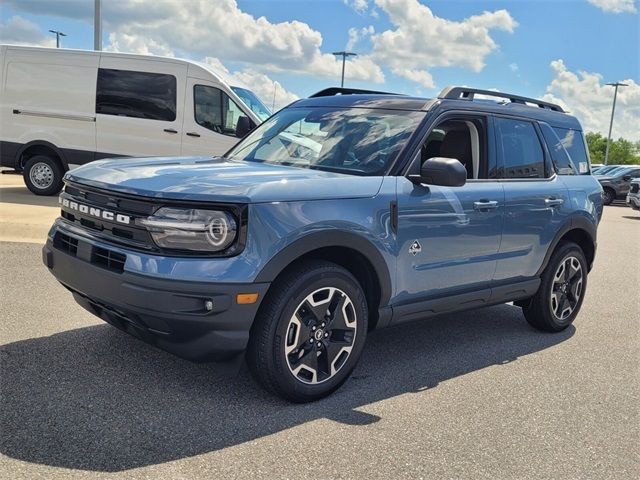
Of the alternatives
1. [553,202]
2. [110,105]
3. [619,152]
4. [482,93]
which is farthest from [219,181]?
[619,152]

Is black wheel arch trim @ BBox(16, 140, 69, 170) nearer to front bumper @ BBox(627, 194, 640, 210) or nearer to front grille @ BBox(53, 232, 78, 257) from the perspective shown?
front grille @ BBox(53, 232, 78, 257)

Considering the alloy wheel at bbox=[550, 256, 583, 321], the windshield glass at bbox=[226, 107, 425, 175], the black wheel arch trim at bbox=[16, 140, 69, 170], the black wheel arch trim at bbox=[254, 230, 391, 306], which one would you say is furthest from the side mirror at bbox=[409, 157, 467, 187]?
the black wheel arch trim at bbox=[16, 140, 69, 170]

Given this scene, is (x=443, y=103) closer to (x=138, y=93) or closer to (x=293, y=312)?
(x=293, y=312)

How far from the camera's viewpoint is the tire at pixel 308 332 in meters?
3.45

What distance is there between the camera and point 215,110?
11.4m

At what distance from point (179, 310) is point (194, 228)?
42cm

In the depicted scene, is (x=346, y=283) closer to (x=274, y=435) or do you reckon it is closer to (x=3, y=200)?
(x=274, y=435)

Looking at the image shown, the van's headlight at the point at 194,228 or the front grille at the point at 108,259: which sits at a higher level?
the van's headlight at the point at 194,228

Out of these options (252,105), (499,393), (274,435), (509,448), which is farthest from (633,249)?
(274,435)

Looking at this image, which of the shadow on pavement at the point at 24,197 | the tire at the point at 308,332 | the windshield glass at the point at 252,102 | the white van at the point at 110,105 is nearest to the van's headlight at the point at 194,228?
the tire at the point at 308,332

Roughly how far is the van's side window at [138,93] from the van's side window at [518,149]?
765 centimetres

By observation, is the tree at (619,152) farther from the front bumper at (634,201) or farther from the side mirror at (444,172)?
the side mirror at (444,172)

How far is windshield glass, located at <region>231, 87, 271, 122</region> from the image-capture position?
38.0 ft

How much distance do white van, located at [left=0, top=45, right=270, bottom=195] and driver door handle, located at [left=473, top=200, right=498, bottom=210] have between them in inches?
292
